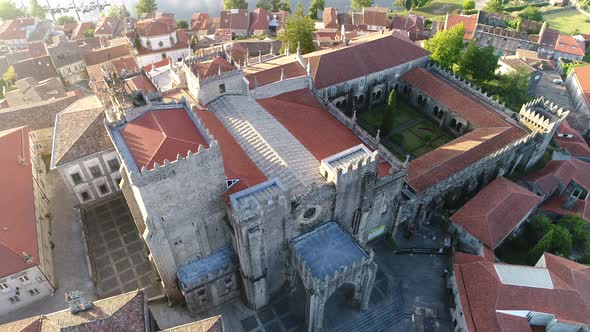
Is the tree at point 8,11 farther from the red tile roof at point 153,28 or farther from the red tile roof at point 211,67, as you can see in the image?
the red tile roof at point 211,67

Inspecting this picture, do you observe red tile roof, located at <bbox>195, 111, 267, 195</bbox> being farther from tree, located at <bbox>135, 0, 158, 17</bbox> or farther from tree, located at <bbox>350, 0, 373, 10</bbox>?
tree, located at <bbox>350, 0, 373, 10</bbox>

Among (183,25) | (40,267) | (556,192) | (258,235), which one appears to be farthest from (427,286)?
(183,25)

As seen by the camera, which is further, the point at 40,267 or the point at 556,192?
the point at 556,192

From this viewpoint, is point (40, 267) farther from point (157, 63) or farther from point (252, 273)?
point (157, 63)

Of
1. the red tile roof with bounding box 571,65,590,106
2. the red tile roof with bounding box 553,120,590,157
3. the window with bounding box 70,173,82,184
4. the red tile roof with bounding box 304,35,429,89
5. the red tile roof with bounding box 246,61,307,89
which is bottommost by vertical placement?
the red tile roof with bounding box 553,120,590,157

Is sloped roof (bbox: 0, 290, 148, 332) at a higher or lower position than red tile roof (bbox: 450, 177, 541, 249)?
higher

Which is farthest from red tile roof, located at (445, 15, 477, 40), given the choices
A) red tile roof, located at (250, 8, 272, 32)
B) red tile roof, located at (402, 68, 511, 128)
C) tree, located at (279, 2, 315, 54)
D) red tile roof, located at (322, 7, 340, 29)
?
red tile roof, located at (250, 8, 272, 32)
